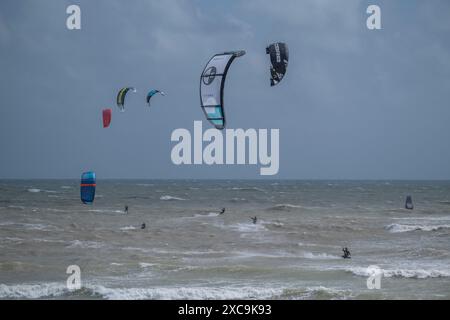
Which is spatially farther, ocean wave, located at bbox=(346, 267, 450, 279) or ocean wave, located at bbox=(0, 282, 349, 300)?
ocean wave, located at bbox=(346, 267, 450, 279)

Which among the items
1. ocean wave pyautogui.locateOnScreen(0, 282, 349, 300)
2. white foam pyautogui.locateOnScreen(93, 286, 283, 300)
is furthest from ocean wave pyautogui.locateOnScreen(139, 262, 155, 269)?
white foam pyautogui.locateOnScreen(93, 286, 283, 300)

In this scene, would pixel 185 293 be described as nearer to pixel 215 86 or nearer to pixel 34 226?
pixel 215 86

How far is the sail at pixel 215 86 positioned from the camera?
33.4 ft

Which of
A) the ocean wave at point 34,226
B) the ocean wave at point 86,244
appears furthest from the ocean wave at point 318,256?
the ocean wave at point 34,226

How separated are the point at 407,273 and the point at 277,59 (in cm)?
565

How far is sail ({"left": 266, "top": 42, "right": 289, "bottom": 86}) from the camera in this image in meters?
10.9

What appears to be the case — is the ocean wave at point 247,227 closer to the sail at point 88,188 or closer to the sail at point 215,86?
the sail at point 88,188

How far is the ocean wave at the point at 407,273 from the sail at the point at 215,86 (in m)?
5.32

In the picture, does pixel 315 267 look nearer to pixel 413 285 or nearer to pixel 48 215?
pixel 413 285

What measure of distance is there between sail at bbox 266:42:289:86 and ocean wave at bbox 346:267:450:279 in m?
5.10

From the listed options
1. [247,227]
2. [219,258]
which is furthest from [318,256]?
[247,227]

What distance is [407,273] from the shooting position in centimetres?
1333

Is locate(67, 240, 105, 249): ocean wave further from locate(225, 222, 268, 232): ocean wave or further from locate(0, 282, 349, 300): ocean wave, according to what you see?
locate(225, 222, 268, 232): ocean wave
